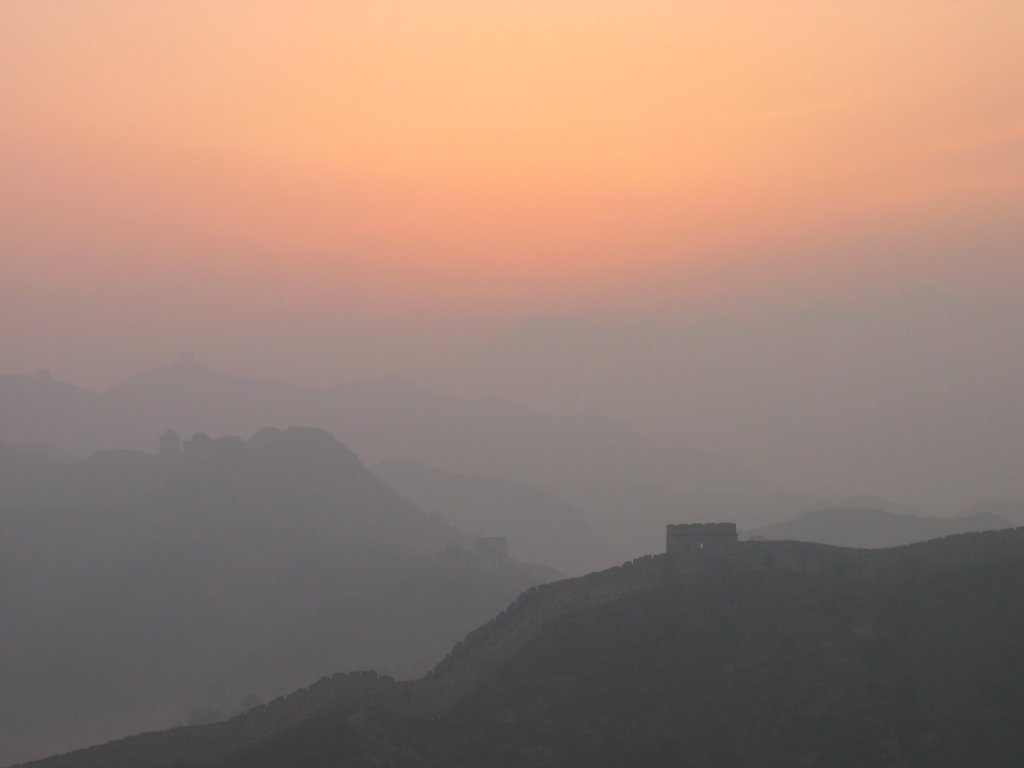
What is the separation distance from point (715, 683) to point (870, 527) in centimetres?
11862

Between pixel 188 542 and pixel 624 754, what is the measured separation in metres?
129

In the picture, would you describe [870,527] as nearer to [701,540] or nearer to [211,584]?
[211,584]

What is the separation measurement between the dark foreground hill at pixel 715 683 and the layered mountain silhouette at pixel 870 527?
98157 mm

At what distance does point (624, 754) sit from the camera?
38.8 meters

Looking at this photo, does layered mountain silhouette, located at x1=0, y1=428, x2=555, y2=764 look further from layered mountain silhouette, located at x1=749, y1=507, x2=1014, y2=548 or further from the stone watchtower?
the stone watchtower

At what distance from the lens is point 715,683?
137 ft

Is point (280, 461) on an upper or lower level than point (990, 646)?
upper

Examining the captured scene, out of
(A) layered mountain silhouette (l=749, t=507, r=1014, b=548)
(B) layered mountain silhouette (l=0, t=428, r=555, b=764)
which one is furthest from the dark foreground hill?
(A) layered mountain silhouette (l=749, t=507, r=1014, b=548)

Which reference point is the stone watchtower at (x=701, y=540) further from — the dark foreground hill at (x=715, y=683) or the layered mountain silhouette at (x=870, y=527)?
the layered mountain silhouette at (x=870, y=527)

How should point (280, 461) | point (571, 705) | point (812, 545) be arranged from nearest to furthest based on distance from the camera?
point (571, 705) < point (812, 545) < point (280, 461)

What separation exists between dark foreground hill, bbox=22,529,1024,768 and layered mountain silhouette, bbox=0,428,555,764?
62.4 metres

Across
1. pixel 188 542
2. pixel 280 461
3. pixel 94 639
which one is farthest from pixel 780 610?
pixel 280 461

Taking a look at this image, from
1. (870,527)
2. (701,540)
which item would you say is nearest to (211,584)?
(870,527)

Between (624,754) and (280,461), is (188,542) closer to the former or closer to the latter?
(280,461)
